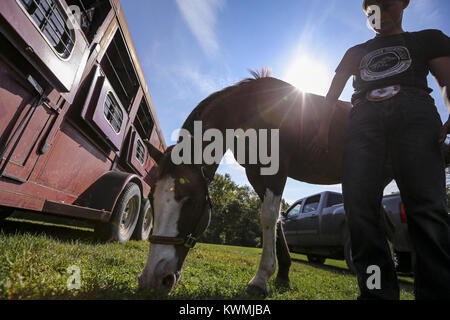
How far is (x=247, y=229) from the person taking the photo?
39.0m

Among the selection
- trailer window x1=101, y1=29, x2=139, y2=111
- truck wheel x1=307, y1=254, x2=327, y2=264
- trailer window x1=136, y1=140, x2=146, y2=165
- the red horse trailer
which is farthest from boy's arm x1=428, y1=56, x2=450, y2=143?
truck wheel x1=307, y1=254, x2=327, y2=264

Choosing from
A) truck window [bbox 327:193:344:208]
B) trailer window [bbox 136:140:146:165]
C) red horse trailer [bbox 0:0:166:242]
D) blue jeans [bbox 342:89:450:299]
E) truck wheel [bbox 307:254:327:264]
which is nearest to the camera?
blue jeans [bbox 342:89:450:299]

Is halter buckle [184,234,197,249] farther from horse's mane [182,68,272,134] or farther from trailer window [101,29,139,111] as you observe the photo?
trailer window [101,29,139,111]

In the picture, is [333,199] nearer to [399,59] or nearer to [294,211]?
[294,211]

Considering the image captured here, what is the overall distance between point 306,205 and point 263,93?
6.29 metres

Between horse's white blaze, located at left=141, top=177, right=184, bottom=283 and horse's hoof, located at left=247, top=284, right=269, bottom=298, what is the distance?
30.6 inches

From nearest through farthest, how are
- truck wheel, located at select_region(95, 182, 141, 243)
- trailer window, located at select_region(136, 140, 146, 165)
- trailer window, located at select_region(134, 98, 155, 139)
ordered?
1. truck wheel, located at select_region(95, 182, 141, 243)
2. trailer window, located at select_region(136, 140, 146, 165)
3. trailer window, located at select_region(134, 98, 155, 139)

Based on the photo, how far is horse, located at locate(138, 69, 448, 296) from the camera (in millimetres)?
1597

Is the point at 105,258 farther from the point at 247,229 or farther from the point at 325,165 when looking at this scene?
the point at 247,229

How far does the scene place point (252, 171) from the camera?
8.69 ft

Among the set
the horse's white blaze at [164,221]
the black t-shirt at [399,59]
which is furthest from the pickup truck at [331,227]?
the horse's white blaze at [164,221]

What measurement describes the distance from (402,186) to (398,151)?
0.70ft

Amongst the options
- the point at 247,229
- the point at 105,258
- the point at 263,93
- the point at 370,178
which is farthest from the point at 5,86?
the point at 247,229

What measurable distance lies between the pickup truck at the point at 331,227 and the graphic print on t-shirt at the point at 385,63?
12.5ft
